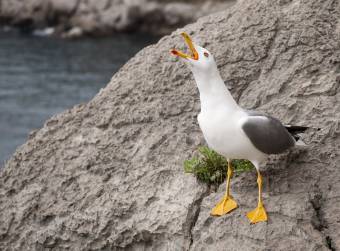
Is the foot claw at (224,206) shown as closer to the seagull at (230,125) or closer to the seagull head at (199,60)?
the seagull at (230,125)

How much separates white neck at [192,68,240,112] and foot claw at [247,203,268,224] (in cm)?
82

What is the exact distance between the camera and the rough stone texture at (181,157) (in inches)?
217

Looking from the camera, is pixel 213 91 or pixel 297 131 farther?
pixel 297 131

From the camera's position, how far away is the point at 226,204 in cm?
549

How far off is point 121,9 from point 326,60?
2654 cm

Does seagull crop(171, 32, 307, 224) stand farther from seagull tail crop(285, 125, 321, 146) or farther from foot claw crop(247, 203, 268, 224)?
seagull tail crop(285, 125, 321, 146)

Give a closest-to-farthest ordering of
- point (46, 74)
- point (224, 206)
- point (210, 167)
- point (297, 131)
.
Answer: point (224, 206) → point (297, 131) → point (210, 167) → point (46, 74)

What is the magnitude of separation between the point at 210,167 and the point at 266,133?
91 centimetres

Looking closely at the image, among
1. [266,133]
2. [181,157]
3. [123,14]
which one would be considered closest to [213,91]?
[266,133]

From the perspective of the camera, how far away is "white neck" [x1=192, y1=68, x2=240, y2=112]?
5.30m

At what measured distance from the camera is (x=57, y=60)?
28031mm

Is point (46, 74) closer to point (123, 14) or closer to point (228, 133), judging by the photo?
point (123, 14)

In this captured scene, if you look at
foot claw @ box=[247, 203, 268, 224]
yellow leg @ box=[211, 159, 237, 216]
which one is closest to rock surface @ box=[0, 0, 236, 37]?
yellow leg @ box=[211, 159, 237, 216]

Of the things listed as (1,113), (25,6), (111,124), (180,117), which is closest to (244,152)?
(180,117)
